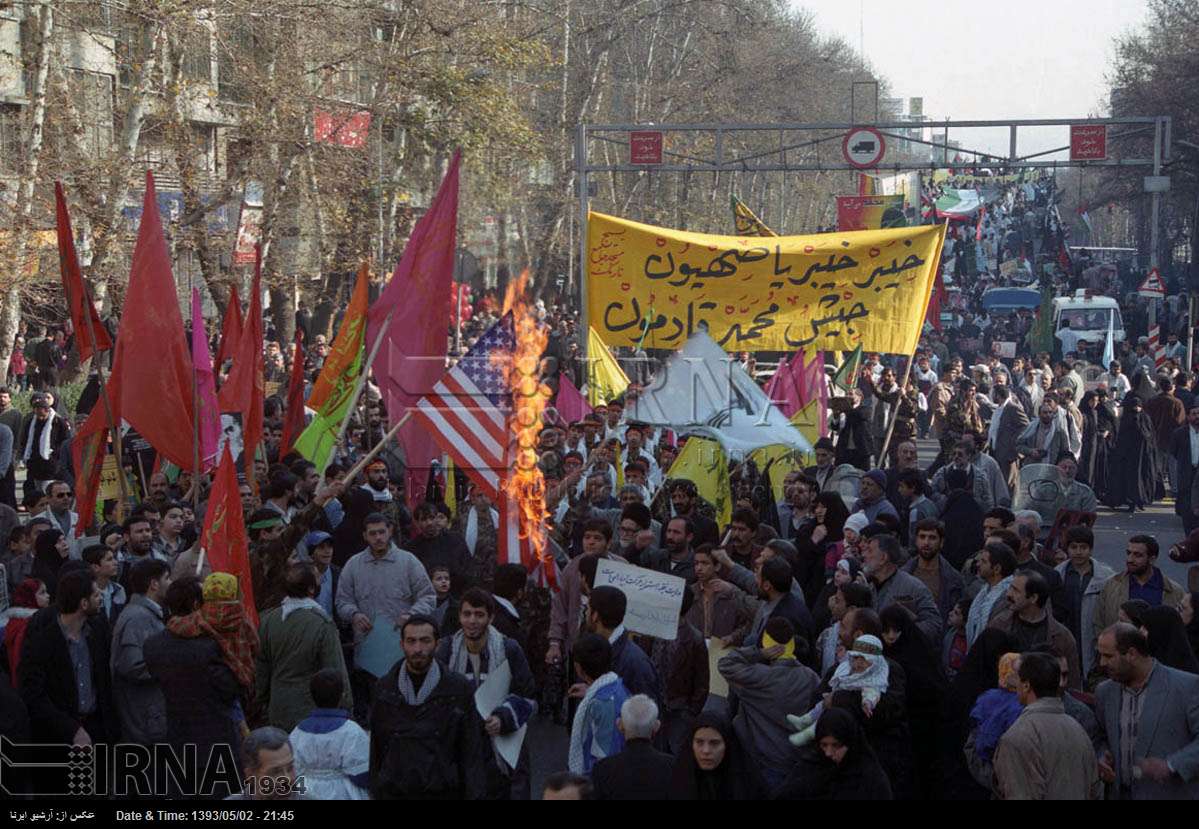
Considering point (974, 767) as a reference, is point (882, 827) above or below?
above

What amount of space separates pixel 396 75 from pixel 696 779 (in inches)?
910

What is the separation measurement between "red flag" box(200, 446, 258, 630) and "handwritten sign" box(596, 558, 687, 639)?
5.52 feet

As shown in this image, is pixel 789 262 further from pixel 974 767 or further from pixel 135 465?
pixel 974 767

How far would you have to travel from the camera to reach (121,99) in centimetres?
2939

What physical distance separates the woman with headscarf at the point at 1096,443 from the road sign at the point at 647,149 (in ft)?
33.7

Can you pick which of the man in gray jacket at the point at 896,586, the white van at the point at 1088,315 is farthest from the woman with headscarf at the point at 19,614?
the white van at the point at 1088,315

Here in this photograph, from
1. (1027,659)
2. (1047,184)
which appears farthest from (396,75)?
(1047,184)

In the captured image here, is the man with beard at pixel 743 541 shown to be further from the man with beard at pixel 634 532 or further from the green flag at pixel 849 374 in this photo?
the green flag at pixel 849 374

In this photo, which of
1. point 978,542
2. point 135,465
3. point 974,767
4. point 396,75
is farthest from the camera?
point 396,75

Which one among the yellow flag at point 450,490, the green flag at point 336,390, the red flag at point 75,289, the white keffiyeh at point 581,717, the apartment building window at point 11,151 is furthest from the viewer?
the apartment building window at point 11,151

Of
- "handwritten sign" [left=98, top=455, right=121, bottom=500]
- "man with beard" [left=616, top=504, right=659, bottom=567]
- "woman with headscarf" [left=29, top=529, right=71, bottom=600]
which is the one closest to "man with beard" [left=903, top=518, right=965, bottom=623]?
"man with beard" [left=616, top=504, right=659, bottom=567]

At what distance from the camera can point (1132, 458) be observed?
718 inches

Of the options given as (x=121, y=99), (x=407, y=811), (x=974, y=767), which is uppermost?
(x=121, y=99)

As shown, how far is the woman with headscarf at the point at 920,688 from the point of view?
6.63 m
